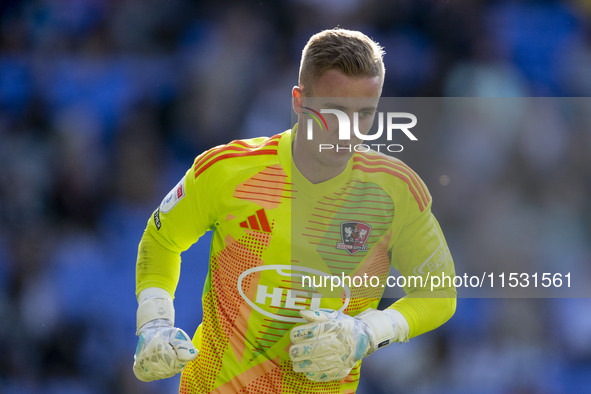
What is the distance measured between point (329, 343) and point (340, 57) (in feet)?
3.74

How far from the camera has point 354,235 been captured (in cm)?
327

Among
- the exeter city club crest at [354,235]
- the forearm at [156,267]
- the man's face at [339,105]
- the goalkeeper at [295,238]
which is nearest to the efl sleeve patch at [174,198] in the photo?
the goalkeeper at [295,238]

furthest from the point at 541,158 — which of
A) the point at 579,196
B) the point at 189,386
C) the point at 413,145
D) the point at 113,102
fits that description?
the point at 113,102

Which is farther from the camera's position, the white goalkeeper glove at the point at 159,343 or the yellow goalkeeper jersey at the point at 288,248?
the yellow goalkeeper jersey at the point at 288,248

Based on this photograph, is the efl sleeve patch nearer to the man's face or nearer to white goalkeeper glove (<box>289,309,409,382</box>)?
the man's face

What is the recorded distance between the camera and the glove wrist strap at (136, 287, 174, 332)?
315 cm

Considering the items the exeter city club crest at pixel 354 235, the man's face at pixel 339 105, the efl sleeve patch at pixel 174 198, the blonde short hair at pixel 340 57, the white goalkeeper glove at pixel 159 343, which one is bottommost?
the white goalkeeper glove at pixel 159 343

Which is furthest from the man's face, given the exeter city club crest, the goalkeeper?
the exeter city club crest

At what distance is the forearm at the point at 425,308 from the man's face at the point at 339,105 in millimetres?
673

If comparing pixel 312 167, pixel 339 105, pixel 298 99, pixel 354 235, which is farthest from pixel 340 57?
pixel 354 235

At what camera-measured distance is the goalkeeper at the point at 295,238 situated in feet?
10.5

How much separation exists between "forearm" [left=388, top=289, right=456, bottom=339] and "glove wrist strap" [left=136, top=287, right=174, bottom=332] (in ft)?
3.15

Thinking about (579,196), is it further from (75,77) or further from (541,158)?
(75,77)

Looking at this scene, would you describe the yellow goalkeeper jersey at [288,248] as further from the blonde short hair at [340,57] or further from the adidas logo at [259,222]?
the blonde short hair at [340,57]
